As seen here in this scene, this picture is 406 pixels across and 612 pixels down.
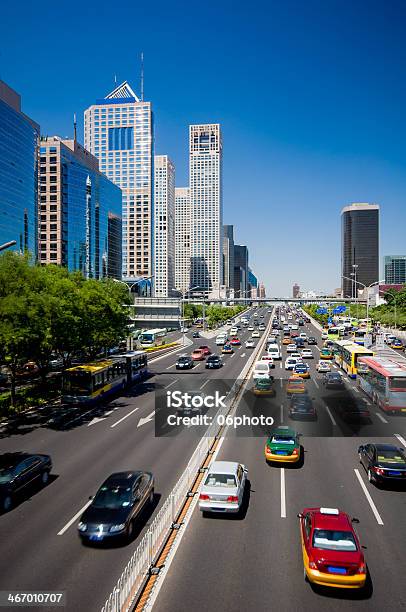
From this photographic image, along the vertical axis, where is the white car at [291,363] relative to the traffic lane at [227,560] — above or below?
above

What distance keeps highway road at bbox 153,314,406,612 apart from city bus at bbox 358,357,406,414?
18.1 feet

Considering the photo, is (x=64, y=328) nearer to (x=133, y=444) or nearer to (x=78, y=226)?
(x=133, y=444)

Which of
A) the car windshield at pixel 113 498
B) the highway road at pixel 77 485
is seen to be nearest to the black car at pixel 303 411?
the highway road at pixel 77 485

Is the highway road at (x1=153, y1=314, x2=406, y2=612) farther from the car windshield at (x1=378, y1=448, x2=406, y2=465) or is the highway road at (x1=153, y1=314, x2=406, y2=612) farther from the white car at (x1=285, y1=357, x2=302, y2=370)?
the white car at (x1=285, y1=357, x2=302, y2=370)

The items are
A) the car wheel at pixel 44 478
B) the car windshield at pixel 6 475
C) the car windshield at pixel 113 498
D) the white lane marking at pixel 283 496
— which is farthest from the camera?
the car wheel at pixel 44 478

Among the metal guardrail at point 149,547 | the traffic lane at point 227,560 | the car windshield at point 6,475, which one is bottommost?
the traffic lane at point 227,560

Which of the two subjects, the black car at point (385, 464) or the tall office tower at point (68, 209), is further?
the tall office tower at point (68, 209)

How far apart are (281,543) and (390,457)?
274 inches

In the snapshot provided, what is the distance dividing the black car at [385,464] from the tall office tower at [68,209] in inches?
5324

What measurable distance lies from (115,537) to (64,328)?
2241cm

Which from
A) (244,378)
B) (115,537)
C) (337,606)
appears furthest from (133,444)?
(244,378)

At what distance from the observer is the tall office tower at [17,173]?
113m

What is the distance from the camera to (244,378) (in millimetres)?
43188

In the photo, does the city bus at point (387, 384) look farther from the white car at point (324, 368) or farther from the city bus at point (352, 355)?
the white car at point (324, 368)
